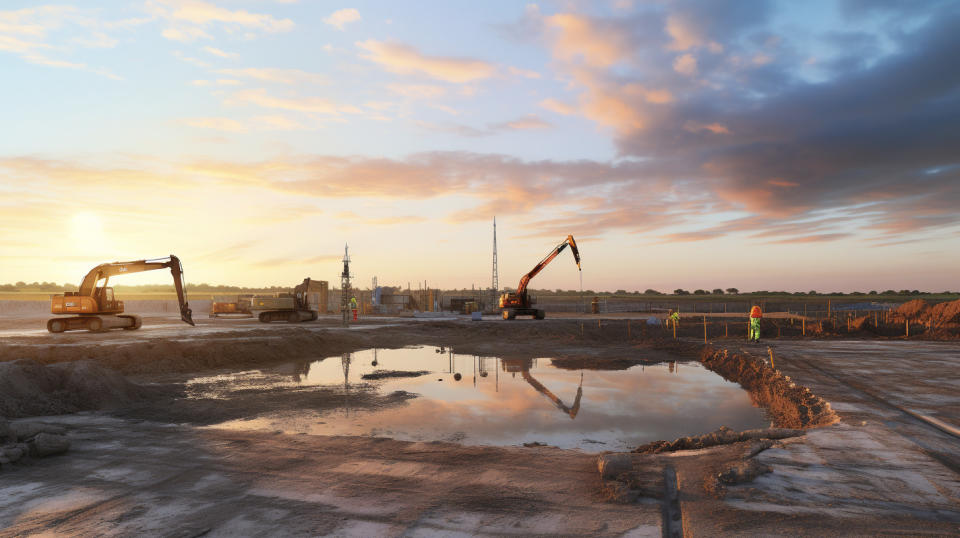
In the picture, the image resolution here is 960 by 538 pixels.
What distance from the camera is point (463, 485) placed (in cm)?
691

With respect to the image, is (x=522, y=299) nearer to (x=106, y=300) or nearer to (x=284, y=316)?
(x=284, y=316)

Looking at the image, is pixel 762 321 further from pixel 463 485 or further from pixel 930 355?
pixel 463 485

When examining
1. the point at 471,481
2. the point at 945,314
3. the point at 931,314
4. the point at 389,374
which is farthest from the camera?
the point at 931,314

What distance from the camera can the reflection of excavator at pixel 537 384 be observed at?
507 inches

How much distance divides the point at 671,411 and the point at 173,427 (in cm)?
1132

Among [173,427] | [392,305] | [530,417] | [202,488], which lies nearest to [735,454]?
[530,417]

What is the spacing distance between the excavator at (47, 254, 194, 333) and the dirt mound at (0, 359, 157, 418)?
702 inches

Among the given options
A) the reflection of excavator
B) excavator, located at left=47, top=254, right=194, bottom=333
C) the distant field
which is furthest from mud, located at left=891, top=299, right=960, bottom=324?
the distant field

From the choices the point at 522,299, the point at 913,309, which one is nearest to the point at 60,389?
the point at 522,299

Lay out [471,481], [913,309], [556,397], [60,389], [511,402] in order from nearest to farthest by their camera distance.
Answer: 1. [471,481]
2. [60,389]
3. [511,402]
4. [556,397]
5. [913,309]

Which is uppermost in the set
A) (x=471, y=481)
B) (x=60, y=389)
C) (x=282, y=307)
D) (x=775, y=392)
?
(x=282, y=307)

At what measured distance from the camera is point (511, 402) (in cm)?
1375

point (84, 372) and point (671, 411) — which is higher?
point (84, 372)

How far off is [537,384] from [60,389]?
13070 millimetres
